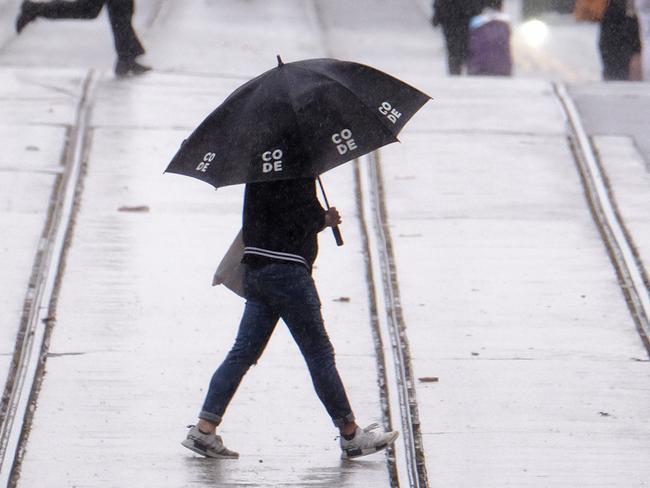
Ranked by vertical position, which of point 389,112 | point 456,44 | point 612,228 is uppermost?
point 389,112

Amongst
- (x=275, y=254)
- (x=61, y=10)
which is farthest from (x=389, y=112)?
(x=61, y=10)

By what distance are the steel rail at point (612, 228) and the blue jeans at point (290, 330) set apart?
2353 millimetres

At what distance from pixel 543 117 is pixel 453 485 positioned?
21.2ft

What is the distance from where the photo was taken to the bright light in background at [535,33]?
81.8ft

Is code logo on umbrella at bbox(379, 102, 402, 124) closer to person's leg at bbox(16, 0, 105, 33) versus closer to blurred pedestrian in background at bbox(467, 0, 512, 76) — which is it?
person's leg at bbox(16, 0, 105, 33)

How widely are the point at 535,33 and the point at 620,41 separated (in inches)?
379

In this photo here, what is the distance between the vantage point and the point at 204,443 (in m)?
6.68

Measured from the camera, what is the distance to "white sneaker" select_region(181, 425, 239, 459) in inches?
263

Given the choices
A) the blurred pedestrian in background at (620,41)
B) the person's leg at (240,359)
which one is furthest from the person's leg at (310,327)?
the blurred pedestrian in background at (620,41)

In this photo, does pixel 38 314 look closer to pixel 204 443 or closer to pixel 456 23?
pixel 204 443

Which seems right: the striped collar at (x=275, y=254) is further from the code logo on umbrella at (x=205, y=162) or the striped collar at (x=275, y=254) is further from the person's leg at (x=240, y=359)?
the code logo on umbrella at (x=205, y=162)

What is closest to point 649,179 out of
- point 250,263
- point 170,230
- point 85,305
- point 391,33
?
point 170,230

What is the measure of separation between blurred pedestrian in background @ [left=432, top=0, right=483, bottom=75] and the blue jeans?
9.67m

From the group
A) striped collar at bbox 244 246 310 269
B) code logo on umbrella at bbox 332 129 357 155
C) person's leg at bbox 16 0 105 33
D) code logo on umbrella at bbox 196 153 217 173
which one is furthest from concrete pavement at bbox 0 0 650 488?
code logo on umbrella at bbox 332 129 357 155
